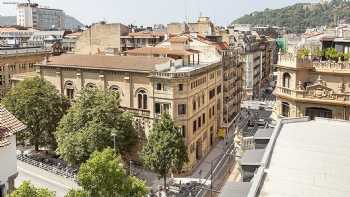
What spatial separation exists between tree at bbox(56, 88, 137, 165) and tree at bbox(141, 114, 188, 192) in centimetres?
468

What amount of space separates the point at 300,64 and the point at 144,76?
924 inches

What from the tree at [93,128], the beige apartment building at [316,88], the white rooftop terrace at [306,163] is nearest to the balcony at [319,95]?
the beige apartment building at [316,88]

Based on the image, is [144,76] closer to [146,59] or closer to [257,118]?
[146,59]

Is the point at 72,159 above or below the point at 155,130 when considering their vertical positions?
below

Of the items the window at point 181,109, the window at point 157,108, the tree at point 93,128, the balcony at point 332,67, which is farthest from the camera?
the window at point 157,108

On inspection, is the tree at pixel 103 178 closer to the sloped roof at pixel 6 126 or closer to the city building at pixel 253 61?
the sloped roof at pixel 6 126

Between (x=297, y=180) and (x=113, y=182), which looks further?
(x=113, y=182)

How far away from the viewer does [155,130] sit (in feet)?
176

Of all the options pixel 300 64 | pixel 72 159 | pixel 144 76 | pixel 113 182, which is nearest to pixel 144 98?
pixel 144 76

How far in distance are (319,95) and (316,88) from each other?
0.78 meters

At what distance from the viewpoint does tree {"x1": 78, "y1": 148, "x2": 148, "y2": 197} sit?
2773 centimetres

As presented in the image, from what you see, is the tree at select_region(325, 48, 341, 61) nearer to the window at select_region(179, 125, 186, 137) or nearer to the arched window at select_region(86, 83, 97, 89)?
the window at select_region(179, 125, 186, 137)

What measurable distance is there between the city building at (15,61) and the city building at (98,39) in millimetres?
8626

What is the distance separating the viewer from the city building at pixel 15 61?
8322 centimetres
